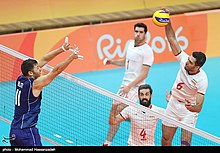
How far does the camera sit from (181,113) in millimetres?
13617

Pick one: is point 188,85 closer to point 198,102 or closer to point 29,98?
point 198,102

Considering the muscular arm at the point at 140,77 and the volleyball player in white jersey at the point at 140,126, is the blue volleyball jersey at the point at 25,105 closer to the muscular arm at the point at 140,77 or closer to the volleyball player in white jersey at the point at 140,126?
the volleyball player in white jersey at the point at 140,126

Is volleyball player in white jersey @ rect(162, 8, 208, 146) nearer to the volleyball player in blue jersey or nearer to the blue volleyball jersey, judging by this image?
the volleyball player in blue jersey

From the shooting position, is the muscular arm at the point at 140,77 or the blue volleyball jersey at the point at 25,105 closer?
the blue volleyball jersey at the point at 25,105

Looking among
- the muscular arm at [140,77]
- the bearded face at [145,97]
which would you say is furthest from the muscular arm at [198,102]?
the muscular arm at [140,77]

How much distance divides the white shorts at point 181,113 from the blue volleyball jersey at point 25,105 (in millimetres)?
2723

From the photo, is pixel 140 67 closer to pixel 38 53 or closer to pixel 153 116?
pixel 153 116

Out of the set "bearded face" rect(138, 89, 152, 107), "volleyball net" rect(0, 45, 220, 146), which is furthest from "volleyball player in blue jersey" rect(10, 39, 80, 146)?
"bearded face" rect(138, 89, 152, 107)

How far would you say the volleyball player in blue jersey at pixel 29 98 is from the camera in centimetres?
1195

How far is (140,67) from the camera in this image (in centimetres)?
1462

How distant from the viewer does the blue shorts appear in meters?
12.2

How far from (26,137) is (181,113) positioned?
9.85ft
